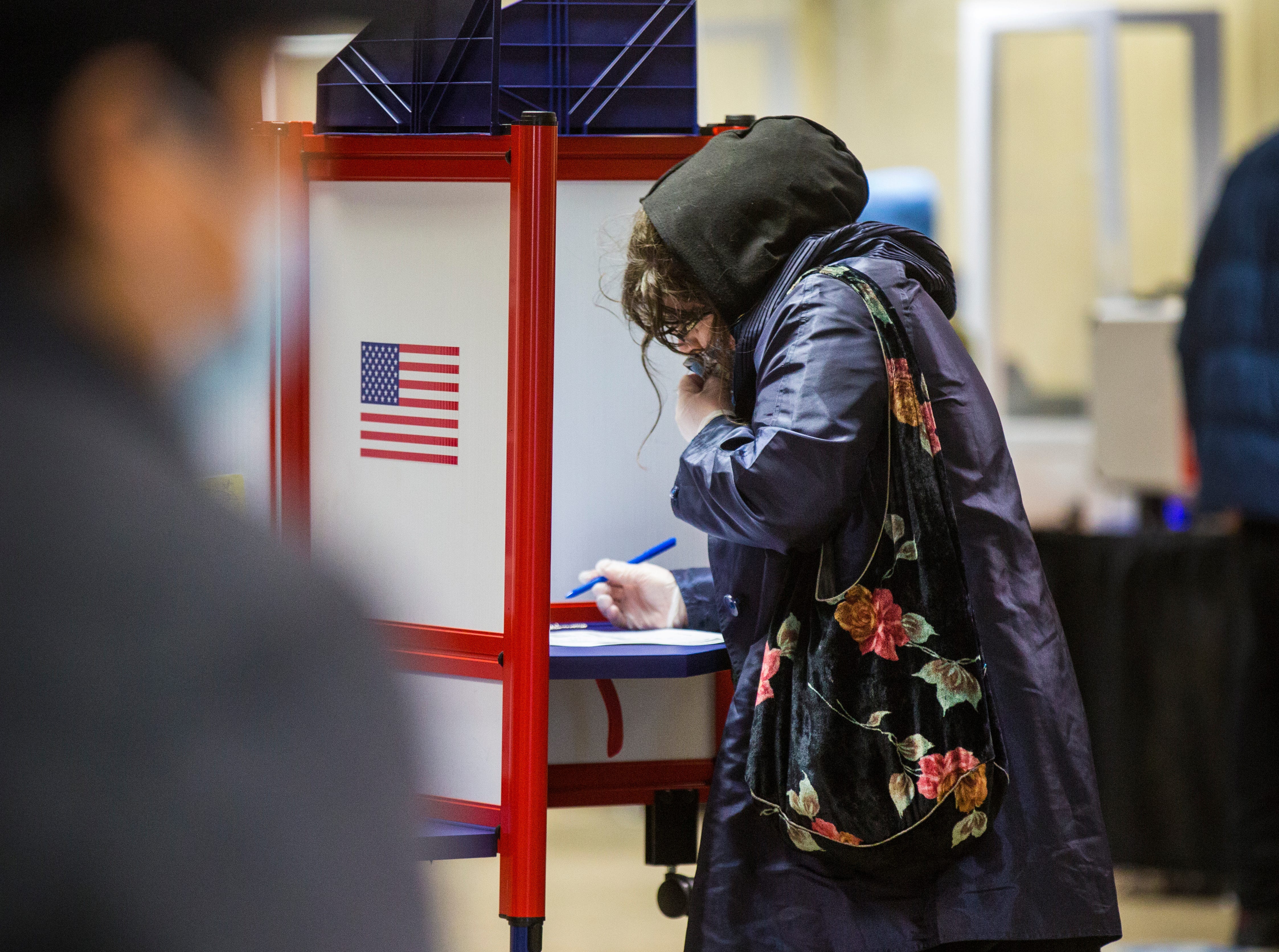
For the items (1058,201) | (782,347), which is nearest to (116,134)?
(782,347)

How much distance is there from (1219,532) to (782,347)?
223 cm

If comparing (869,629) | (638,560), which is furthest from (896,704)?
(638,560)

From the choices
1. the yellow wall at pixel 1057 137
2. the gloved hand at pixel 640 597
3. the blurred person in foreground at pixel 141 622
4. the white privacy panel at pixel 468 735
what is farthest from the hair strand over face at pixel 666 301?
the yellow wall at pixel 1057 137

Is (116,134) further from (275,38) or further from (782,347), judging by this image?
(782,347)

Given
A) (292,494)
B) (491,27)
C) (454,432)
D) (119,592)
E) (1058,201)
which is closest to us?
(119,592)

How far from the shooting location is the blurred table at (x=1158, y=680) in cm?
328

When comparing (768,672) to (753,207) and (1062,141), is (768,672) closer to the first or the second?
(753,207)

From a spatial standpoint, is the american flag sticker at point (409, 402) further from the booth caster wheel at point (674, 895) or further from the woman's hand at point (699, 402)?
the booth caster wheel at point (674, 895)

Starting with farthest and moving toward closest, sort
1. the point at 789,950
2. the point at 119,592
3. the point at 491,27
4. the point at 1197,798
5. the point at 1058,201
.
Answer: the point at 1058,201, the point at 1197,798, the point at 491,27, the point at 789,950, the point at 119,592

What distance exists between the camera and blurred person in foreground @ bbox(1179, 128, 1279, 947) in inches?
116

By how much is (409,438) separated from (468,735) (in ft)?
1.23

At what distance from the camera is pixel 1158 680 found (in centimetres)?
331

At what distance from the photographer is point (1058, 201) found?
526 cm

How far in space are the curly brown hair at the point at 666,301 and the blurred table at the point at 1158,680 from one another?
1.84 m
